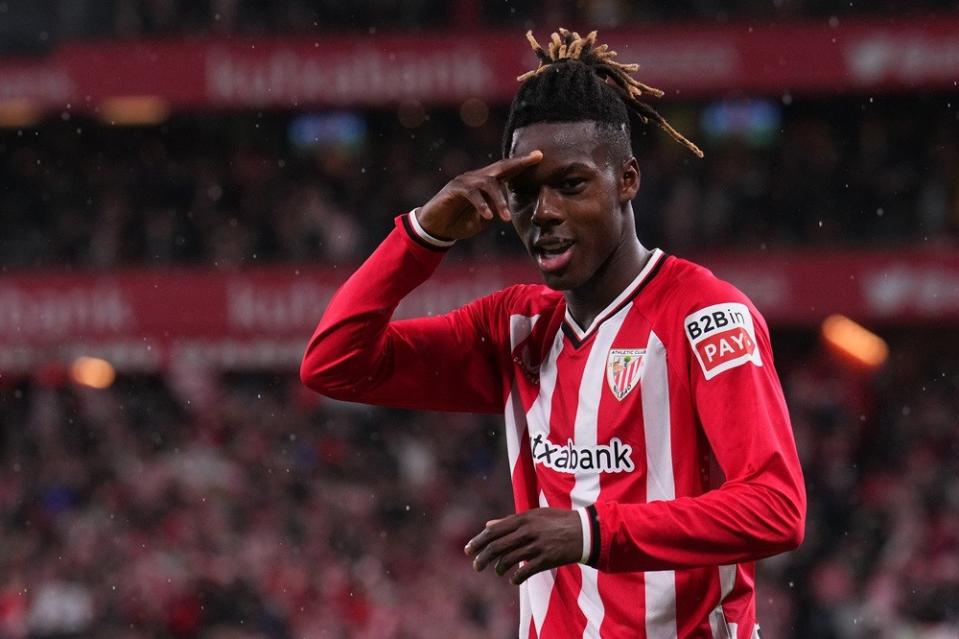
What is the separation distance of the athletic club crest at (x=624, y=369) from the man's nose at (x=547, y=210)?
31cm

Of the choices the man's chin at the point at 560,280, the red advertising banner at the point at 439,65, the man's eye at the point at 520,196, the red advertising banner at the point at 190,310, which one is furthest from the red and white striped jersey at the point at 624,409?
the red advertising banner at the point at 439,65

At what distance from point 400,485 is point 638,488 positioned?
1119cm

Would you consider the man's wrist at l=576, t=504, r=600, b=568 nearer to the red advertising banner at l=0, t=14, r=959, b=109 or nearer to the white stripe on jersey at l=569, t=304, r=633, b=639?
the white stripe on jersey at l=569, t=304, r=633, b=639

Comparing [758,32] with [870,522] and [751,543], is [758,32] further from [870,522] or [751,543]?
[751,543]

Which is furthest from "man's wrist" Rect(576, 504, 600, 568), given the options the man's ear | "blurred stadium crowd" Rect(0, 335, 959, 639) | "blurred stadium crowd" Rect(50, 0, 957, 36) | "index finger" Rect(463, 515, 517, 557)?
"blurred stadium crowd" Rect(50, 0, 957, 36)

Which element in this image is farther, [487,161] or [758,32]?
[487,161]

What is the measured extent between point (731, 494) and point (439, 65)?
44.5 ft

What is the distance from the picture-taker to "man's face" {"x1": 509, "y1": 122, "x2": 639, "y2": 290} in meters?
3.25

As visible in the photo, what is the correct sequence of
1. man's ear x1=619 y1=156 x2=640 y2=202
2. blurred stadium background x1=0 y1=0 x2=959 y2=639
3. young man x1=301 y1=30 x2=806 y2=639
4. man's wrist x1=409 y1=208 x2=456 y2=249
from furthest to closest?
blurred stadium background x1=0 y1=0 x2=959 y2=639
man's wrist x1=409 y1=208 x2=456 y2=249
man's ear x1=619 y1=156 x2=640 y2=202
young man x1=301 y1=30 x2=806 y2=639

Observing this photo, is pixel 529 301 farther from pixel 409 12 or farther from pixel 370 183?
pixel 370 183

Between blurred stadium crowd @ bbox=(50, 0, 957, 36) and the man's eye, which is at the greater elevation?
blurred stadium crowd @ bbox=(50, 0, 957, 36)

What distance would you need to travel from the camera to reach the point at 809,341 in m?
16.3

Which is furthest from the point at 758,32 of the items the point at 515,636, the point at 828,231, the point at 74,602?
the point at 74,602

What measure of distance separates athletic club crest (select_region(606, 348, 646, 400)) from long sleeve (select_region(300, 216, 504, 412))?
0.45 meters
